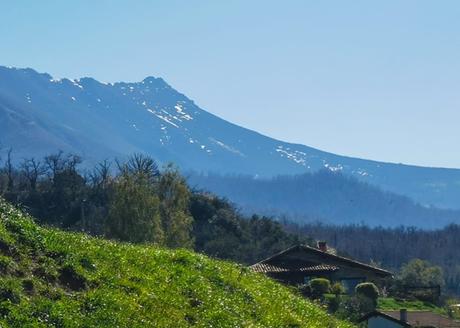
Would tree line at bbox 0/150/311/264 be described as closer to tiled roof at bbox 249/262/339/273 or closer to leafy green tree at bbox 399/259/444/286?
tiled roof at bbox 249/262/339/273

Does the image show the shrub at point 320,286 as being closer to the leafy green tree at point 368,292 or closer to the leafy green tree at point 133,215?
the leafy green tree at point 368,292

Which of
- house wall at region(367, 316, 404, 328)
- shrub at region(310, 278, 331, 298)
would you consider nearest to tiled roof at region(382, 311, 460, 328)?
house wall at region(367, 316, 404, 328)

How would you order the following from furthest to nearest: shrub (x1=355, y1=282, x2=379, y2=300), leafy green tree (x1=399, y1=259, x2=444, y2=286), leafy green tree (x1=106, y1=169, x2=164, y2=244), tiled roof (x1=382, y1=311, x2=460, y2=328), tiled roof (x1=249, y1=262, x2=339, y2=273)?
leafy green tree (x1=399, y1=259, x2=444, y2=286) → tiled roof (x1=249, y1=262, x2=339, y2=273) → shrub (x1=355, y1=282, x2=379, y2=300) → leafy green tree (x1=106, y1=169, x2=164, y2=244) → tiled roof (x1=382, y1=311, x2=460, y2=328)

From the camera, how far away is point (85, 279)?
14352 millimetres

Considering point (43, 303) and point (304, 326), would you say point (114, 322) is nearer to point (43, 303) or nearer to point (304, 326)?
point (43, 303)

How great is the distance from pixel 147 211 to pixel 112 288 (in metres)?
42.5

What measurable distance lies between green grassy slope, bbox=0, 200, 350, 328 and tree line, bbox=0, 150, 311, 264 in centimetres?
3372

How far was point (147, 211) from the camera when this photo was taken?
2242 inches

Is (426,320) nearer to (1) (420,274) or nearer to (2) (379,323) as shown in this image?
(2) (379,323)

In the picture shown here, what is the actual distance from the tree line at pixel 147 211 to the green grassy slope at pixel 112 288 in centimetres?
3372

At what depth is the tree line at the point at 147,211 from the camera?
2226 inches

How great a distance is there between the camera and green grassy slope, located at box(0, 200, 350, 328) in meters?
12.8

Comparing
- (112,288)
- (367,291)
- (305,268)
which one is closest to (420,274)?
(305,268)

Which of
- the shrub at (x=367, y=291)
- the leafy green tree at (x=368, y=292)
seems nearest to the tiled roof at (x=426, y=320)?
the leafy green tree at (x=368, y=292)
